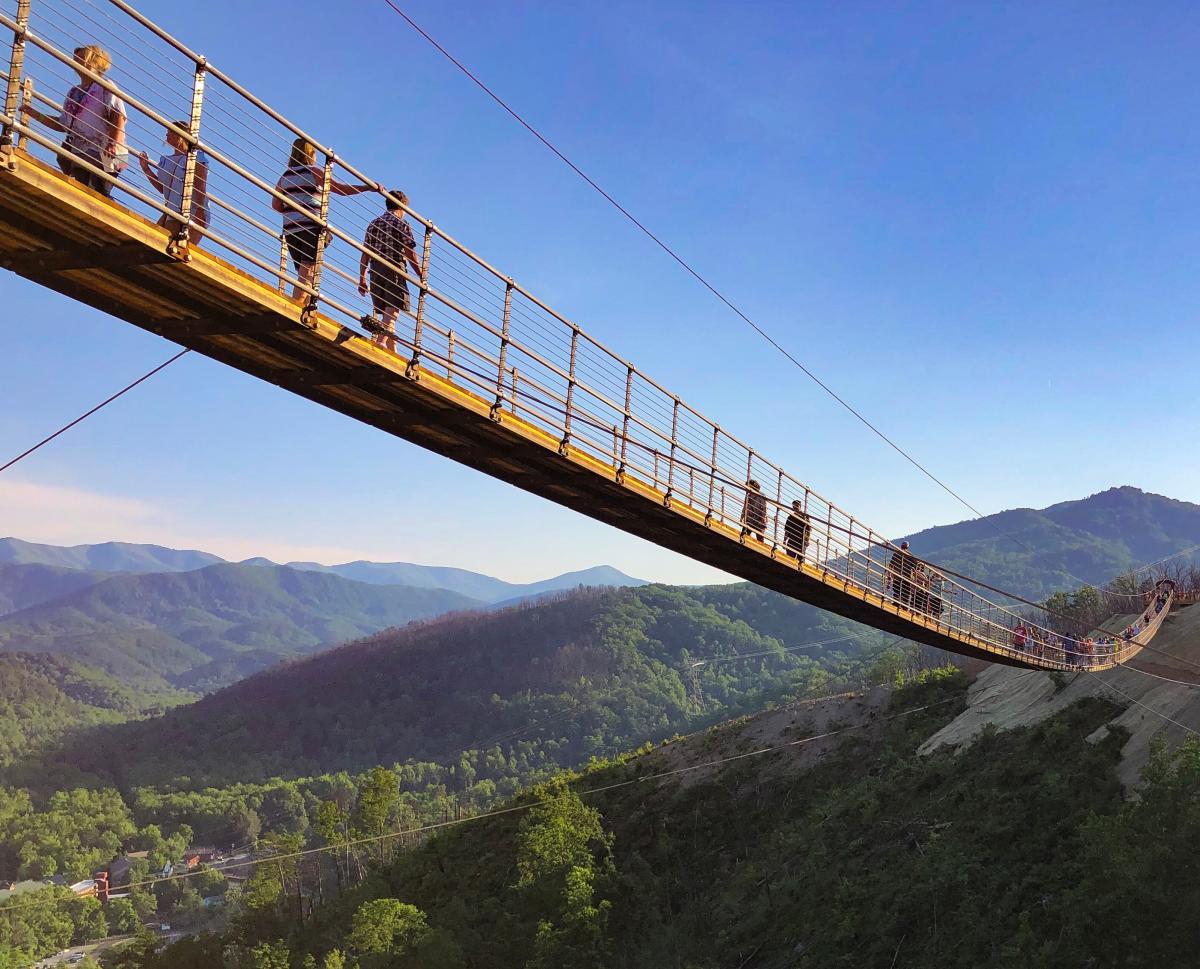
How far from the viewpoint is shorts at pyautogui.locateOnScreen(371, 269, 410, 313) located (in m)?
8.38

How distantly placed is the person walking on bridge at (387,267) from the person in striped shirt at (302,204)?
0.74m

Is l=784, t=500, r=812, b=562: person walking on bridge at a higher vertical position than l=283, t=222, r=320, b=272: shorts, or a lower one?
lower

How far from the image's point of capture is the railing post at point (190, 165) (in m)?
6.39

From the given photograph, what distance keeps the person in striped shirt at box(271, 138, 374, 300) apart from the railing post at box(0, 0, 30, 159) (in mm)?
2141

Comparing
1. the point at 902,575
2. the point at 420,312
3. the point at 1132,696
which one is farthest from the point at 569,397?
the point at 1132,696

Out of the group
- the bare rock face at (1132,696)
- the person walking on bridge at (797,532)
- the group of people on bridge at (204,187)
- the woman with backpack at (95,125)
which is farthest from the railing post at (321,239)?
the bare rock face at (1132,696)

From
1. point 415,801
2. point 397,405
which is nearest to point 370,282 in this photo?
point 397,405

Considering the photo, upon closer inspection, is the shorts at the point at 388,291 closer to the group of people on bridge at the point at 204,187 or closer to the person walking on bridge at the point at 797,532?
the group of people on bridge at the point at 204,187

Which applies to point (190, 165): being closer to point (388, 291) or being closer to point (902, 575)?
point (388, 291)

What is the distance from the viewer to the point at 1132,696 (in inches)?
961

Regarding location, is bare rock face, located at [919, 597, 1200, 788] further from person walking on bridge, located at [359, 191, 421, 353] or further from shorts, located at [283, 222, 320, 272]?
shorts, located at [283, 222, 320, 272]

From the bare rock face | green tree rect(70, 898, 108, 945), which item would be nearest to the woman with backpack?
the bare rock face

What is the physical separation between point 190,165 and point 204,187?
220 millimetres

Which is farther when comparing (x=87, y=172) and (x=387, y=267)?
(x=387, y=267)
